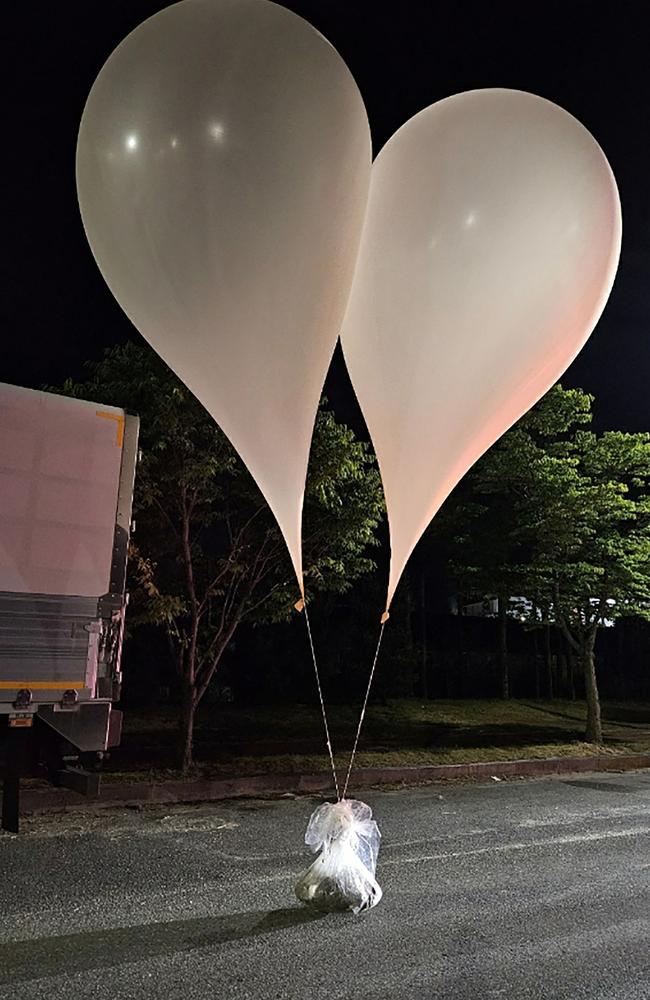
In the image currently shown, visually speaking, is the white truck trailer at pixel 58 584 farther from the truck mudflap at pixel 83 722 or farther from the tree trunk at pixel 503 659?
the tree trunk at pixel 503 659

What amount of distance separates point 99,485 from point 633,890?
495cm

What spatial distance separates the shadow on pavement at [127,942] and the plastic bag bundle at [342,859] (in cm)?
24

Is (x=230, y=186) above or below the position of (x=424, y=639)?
above

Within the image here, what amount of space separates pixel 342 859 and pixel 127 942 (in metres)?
1.30

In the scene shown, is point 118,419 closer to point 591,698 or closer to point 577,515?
point 577,515

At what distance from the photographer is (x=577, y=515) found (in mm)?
14242

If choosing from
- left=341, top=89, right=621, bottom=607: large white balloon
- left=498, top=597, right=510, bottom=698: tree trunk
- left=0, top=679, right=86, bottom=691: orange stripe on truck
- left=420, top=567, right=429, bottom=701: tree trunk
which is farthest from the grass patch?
left=341, top=89, right=621, bottom=607: large white balloon

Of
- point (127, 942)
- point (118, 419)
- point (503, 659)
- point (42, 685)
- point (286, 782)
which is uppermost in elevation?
point (118, 419)

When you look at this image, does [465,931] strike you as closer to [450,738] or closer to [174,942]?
[174,942]

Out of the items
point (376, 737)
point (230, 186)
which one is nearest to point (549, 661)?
point (376, 737)

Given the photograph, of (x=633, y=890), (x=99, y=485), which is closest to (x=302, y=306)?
(x=99, y=485)

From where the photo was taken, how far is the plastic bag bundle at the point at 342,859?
4.62m

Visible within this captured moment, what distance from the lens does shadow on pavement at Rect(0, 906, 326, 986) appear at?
4.18m

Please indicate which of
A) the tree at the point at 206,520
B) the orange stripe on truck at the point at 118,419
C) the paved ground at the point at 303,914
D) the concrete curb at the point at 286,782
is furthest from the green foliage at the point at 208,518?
the orange stripe on truck at the point at 118,419
